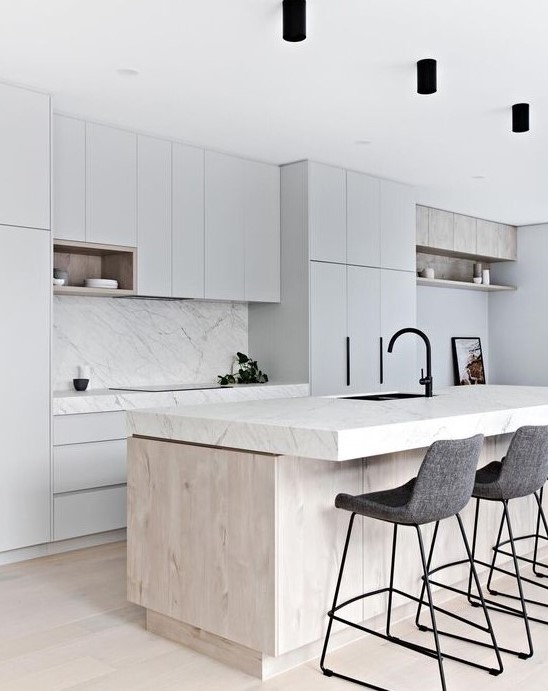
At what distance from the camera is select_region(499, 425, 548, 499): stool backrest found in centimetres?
308

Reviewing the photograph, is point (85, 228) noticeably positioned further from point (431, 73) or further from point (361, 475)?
point (361, 475)

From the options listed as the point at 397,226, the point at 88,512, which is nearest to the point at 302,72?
the point at 88,512

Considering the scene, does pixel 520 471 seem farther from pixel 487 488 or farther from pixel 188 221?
pixel 188 221

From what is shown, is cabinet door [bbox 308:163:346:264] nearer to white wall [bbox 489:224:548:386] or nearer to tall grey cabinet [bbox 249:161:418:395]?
tall grey cabinet [bbox 249:161:418:395]

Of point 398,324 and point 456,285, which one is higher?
point 456,285

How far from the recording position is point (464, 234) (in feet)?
26.5

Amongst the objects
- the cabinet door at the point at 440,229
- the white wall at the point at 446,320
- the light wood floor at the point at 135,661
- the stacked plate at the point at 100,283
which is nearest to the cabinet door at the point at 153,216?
the stacked plate at the point at 100,283

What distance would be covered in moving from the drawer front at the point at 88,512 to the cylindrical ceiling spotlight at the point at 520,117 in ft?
10.3

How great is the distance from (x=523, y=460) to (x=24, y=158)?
119 inches

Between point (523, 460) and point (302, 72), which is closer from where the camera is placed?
point (523, 460)

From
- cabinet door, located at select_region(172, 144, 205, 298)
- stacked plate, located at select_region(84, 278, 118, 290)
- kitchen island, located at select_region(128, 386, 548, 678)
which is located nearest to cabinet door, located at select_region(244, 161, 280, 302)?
cabinet door, located at select_region(172, 144, 205, 298)

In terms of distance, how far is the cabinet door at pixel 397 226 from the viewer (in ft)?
21.4

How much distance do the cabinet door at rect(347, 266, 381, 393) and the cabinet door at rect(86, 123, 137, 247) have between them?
1948mm

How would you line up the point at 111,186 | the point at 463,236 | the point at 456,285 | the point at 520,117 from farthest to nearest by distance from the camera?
the point at 456,285 → the point at 463,236 → the point at 111,186 → the point at 520,117
